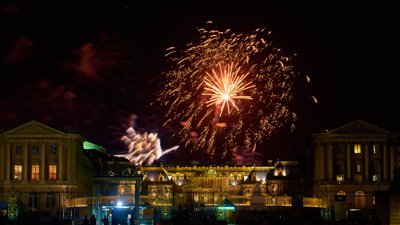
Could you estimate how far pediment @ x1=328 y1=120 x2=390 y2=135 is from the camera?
383ft

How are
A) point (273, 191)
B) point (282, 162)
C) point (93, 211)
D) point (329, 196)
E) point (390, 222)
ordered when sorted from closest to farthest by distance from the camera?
point (390, 222) → point (93, 211) → point (329, 196) → point (273, 191) → point (282, 162)

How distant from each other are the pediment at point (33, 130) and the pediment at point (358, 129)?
38.4 m

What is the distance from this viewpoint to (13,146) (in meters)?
117

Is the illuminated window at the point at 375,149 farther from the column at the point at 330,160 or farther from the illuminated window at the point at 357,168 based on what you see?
the column at the point at 330,160

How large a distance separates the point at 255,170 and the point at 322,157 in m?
23.1

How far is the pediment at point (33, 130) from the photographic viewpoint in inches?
4599

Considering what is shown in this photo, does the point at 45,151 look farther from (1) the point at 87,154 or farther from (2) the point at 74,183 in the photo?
(1) the point at 87,154

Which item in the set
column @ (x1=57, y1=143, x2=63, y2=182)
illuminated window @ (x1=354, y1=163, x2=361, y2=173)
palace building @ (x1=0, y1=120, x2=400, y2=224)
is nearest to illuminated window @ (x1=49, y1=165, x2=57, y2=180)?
palace building @ (x1=0, y1=120, x2=400, y2=224)

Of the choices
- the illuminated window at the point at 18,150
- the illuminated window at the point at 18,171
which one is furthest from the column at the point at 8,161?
the illuminated window at the point at 18,171

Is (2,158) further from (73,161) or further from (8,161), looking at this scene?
(73,161)

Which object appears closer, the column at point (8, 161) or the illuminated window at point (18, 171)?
the column at point (8, 161)

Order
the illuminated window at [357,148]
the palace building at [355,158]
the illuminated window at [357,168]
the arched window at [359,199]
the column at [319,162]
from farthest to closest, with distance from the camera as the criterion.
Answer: the illuminated window at [357,168]
the illuminated window at [357,148]
the column at [319,162]
the palace building at [355,158]
the arched window at [359,199]

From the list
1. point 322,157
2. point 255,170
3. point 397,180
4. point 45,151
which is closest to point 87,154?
point 45,151

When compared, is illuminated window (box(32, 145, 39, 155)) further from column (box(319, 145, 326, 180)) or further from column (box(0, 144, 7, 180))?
column (box(319, 145, 326, 180))
